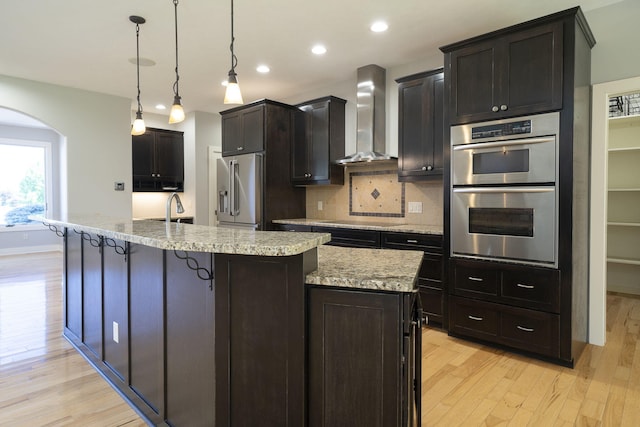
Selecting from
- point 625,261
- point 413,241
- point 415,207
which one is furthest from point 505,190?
point 625,261

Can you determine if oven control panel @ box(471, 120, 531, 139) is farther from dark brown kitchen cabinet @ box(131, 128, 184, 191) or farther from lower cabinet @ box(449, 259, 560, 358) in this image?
dark brown kitchen cabinet @ box(131, 128, 184, 191)

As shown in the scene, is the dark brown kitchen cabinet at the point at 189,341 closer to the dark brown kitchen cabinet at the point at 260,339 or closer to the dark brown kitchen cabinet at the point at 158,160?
the dark brown kitchen cabinet at the point at 260,339

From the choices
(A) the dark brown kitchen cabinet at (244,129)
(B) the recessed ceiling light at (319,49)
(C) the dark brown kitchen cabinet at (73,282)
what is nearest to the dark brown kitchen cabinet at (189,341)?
(C) the dark brown kitchen cabinet at (73,282)

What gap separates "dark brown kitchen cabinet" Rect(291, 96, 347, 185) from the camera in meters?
4.66

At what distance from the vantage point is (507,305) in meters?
2.85

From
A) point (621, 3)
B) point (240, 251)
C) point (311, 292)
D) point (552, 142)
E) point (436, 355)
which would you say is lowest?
point (436, 355)

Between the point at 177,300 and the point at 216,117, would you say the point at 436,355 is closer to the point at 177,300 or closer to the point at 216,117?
the point at 177,300

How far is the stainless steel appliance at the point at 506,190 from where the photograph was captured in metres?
2.64

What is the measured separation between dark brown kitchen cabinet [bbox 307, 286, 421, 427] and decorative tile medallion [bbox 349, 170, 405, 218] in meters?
3.02

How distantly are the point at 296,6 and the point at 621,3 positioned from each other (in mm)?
2610

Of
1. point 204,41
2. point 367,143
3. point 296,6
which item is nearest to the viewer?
point 296,6

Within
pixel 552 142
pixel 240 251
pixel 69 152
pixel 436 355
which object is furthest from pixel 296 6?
pixel 69 152

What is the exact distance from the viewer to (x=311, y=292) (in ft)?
4.87

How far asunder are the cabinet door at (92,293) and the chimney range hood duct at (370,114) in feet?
9.06
